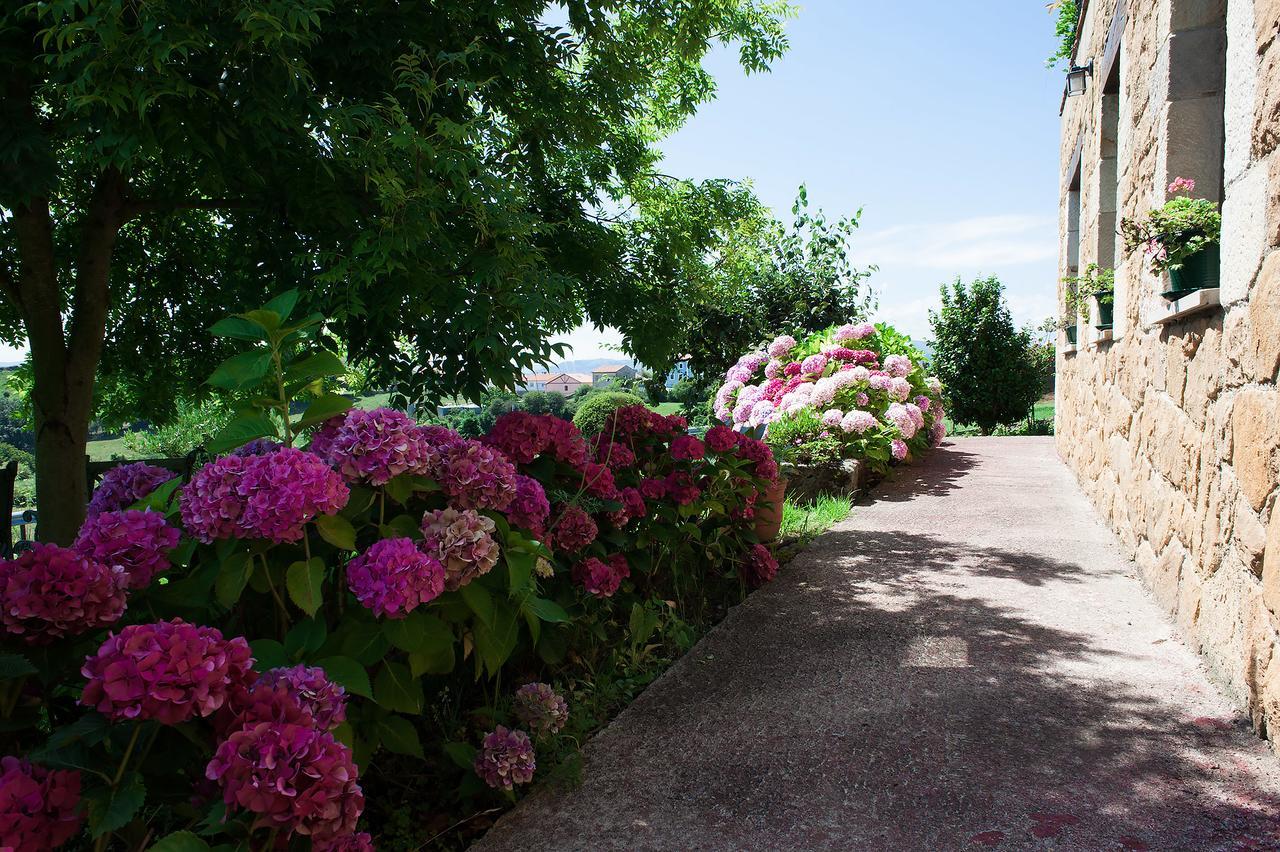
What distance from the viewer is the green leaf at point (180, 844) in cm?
118

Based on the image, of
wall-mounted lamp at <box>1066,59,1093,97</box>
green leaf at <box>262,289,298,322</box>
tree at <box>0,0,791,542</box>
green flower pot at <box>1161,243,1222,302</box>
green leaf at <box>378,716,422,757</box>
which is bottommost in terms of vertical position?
green leaf at <box>378,716,422,757</box>

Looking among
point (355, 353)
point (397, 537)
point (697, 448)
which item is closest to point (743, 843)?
point (397, 537)

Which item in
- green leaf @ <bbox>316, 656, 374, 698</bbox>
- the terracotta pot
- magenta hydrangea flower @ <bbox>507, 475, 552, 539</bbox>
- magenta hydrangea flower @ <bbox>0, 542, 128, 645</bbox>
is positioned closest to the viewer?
magenta hydrangea flower @ <bbox>0, 542, 128, 645</bbox>

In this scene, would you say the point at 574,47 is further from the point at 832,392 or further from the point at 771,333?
the point at 771,333

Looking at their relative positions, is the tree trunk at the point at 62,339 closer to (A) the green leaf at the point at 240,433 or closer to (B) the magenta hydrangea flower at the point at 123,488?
(B) the magenta hydrangea flower at the point at 123,488

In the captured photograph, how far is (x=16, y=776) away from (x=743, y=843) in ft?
4.79

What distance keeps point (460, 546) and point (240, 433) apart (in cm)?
55

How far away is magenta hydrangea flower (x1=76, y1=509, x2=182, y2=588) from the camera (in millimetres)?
1588

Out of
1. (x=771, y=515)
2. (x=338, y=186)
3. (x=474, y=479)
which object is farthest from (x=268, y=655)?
(x=771, y=515)

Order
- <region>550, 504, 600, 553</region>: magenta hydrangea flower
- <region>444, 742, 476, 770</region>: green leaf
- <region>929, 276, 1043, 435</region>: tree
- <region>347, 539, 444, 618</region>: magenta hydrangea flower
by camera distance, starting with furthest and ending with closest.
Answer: <region>929, 276, 1043, 435</region>: tree, <region>550, 504, 600, 553</region>: magenta hydrangea flower, <region>444, 742, 476, 770</region>: green leaf, <region>347, 539, 444, 618</region>: magenta hydrangea flower

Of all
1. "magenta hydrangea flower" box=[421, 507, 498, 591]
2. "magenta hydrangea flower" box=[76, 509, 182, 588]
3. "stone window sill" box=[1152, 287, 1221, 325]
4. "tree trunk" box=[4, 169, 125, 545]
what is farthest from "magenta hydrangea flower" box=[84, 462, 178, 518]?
"stone window sill" box=[1152, 287, 1221, 325]

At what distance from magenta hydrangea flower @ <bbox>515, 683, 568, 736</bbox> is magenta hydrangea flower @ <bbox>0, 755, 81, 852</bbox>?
1163 millimetres

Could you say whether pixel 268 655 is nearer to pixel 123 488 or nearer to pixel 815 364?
pixel 123 488

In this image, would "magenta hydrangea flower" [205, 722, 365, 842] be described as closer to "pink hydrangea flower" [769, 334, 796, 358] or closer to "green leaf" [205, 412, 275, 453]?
"green leaf" [205, 412, 275, 453]
